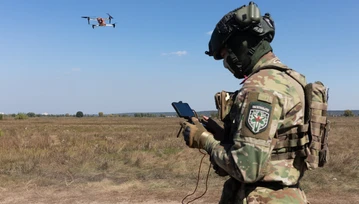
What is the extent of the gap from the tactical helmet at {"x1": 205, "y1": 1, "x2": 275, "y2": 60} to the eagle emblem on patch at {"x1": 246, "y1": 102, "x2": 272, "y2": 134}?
2.13ft

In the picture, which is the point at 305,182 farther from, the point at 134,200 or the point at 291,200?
the point at 291,200

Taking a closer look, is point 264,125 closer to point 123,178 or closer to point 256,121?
point 256,121

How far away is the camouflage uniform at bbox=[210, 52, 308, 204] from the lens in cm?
219

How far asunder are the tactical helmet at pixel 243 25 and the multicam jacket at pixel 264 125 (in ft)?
0.78

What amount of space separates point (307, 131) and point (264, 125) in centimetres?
46

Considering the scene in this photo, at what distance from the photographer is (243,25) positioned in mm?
2555

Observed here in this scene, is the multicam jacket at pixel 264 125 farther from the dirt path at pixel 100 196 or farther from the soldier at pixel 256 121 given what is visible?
the dirt path at pixel 100 196

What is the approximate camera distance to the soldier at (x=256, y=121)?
7.22 ft

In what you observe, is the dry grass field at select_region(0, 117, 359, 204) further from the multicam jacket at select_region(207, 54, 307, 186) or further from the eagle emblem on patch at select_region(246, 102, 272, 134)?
the eagle emblem on patch at select_region(246, 102, 272, 134)

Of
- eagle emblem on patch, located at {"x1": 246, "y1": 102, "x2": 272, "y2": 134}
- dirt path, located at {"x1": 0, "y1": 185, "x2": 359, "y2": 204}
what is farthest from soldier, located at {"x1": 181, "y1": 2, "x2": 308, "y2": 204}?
dirt path, located at {"x1": 0, "y1": 185, "x2": 359, "y2": 204}

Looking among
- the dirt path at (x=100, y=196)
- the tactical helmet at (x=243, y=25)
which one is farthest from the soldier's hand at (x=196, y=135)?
the dirt path at (x=100, y=196)

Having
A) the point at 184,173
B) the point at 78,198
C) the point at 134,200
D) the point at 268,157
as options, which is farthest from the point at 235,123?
the point at 184,173

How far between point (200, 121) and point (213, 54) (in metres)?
0.56

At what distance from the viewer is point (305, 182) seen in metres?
9.05
